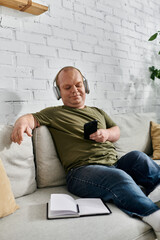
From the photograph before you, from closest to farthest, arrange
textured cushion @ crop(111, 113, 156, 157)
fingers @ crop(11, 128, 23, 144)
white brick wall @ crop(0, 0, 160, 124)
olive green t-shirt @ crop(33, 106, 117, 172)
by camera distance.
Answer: fingers @ crop(11, 128, 23, 144) → olive green t-shirt @ crop(33, 106, 117, 172) → white brick wall @ crop(0, 0, 160, 124) → textured cushion @ crop(111, 113, 156, 157)

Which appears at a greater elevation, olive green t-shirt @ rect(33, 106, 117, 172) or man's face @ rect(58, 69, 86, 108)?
man's face @ rect(58, 69, 86, 108)

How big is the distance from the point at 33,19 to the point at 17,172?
3.87ft

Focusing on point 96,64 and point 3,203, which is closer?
point 3,203

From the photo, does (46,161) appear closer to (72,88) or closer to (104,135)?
(104,135)

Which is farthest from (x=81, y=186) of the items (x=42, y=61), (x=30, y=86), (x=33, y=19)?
(x=33, y=19)

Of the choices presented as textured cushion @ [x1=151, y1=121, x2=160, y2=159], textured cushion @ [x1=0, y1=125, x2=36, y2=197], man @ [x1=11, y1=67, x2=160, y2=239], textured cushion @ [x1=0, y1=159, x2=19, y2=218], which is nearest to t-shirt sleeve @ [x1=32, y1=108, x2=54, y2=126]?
man @ [x1=11, y1=67, x2=160, y2=239]

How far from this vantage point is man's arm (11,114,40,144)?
1269mm

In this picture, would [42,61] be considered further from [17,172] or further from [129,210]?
[129,210]

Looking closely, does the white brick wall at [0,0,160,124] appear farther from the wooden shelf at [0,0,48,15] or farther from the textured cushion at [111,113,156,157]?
the textured cushion at [111,113,156,157]

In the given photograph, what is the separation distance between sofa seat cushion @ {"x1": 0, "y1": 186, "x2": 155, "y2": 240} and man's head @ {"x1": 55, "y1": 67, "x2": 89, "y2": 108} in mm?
789

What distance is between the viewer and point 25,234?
0.91m

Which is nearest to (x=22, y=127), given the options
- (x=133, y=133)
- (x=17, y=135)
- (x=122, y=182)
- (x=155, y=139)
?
(x=17, y=135)

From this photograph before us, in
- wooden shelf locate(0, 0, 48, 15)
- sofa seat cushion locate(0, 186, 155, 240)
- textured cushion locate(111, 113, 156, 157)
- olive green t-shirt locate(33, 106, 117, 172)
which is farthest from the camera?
textured cushion locate(111, 113, 156, 157)

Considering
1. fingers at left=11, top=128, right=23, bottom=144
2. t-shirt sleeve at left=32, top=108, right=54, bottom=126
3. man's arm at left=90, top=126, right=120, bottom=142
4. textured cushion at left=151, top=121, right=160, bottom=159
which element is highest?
t-shirt sleeve at left=32, top=108, right=54, bottom=126
